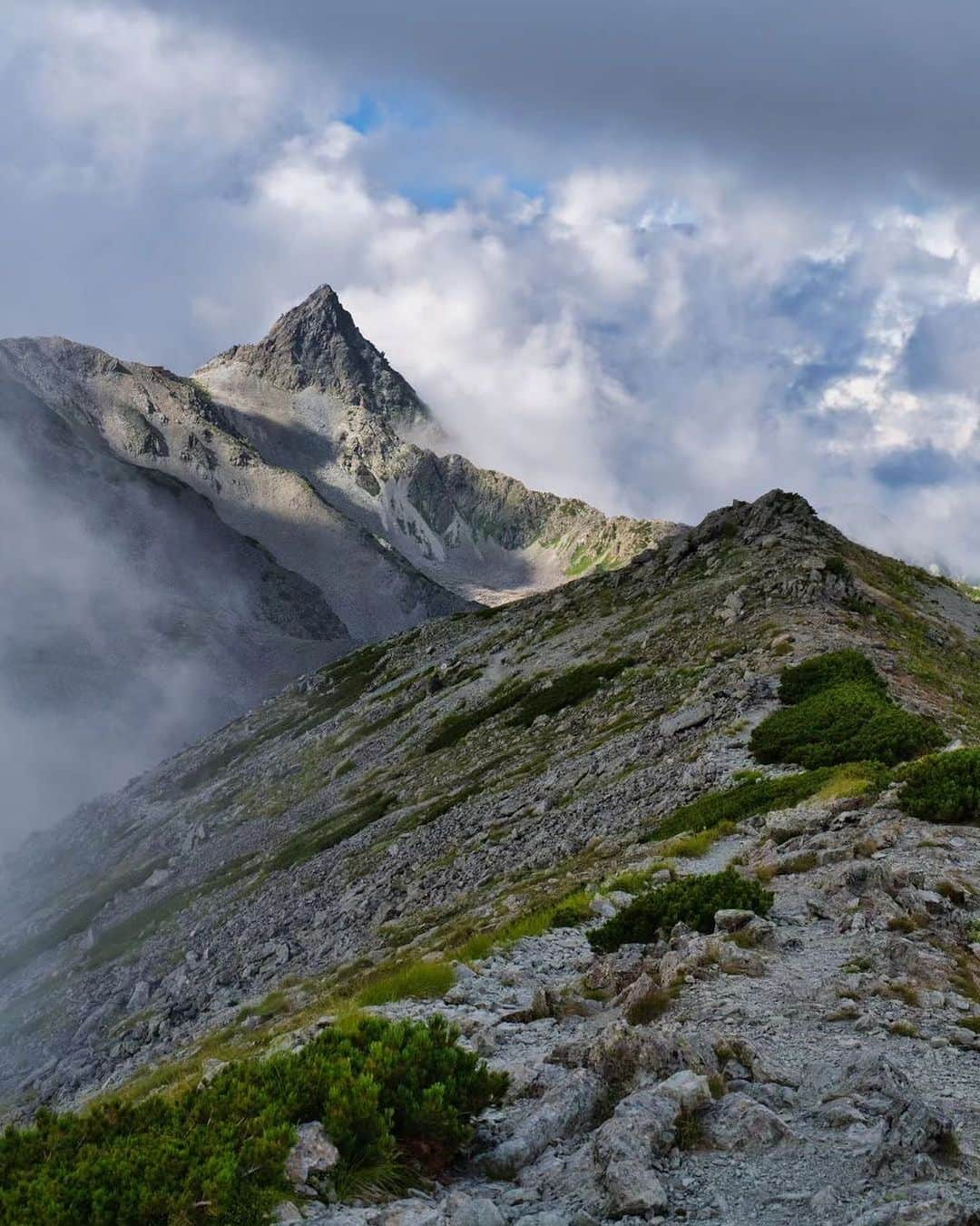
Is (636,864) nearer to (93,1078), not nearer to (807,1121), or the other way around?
(807,1121)

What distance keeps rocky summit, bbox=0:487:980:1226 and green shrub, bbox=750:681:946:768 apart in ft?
0.52

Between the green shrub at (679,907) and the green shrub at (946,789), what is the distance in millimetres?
6113

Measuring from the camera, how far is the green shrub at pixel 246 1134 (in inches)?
286

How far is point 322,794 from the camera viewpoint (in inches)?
3041

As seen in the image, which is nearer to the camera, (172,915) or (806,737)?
(806,737)

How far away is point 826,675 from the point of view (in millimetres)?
39656

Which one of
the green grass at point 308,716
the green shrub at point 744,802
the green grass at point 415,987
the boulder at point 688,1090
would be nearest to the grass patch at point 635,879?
the green shrub at point 744,802

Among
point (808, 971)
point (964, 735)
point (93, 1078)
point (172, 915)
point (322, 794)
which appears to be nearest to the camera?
point (808, 971)

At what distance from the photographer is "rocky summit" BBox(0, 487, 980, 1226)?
8219mm

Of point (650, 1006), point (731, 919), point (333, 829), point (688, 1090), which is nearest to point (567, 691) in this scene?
point (333, 829)

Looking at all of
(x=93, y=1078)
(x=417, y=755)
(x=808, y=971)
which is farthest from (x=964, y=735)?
(x=417, y=755)

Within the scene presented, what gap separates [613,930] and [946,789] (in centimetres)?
925

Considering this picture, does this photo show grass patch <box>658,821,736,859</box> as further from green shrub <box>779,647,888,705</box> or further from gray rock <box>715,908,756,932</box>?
green shrub <box>779,647,888,705</box>

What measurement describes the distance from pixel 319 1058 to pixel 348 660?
13574 centimetres
